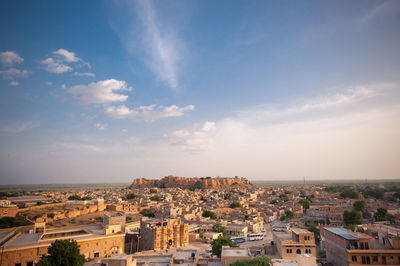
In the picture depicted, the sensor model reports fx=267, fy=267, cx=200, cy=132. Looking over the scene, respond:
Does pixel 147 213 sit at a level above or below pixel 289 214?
above

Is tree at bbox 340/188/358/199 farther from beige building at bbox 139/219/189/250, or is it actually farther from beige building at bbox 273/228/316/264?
beige building at bbox 273/228/316/264

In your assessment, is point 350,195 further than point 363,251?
Yes

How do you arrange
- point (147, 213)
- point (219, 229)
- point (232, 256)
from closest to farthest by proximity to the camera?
point (232, 256), point (219, 229), point (147, 213)

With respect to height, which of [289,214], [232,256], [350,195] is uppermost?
[232,256]

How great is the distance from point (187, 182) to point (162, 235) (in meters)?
85.4

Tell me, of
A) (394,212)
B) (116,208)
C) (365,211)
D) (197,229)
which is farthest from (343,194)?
(116,208)

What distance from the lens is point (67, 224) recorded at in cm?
3406

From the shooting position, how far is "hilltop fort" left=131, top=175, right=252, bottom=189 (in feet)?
354

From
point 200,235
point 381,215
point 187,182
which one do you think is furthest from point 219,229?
point 187,182

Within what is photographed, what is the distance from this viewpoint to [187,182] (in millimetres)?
111375

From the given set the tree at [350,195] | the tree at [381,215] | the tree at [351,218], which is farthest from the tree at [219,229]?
the tree at [350,195]

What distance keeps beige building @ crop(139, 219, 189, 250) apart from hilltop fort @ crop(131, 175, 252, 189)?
76.9 m

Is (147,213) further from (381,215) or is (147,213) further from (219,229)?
(381,215)

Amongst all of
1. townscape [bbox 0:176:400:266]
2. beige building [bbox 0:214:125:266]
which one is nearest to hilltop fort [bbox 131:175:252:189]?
townscape [bbox 0:176:400:266]
